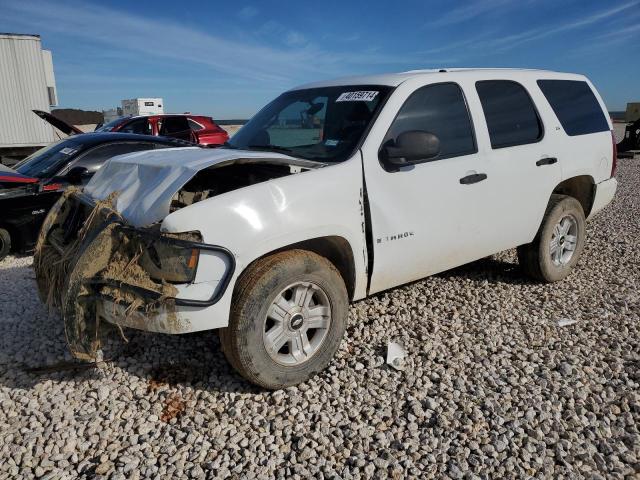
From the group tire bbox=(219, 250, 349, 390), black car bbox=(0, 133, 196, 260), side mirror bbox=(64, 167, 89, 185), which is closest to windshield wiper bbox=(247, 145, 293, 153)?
tire bbox=(219, 250, 349, 390)

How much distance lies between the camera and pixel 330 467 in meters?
2.47

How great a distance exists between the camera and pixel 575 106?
15.9ft

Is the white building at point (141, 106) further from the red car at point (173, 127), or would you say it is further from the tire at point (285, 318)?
the tire at point (285, 318)

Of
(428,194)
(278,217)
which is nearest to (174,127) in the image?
(428,194)

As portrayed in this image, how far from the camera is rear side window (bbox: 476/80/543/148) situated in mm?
4059

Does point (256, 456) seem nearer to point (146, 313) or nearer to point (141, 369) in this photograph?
point (146, 313)

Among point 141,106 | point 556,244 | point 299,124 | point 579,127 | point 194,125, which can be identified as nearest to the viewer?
point 299,124

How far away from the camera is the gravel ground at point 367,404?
252 centimetres

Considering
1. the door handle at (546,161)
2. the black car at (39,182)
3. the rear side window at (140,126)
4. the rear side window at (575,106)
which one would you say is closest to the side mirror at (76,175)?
the black car at (39,182)

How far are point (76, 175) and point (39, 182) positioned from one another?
1.72 feet

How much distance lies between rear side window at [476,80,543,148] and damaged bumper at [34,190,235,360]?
8.69 ft

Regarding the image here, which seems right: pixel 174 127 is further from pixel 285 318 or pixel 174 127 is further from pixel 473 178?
pixel 285 318

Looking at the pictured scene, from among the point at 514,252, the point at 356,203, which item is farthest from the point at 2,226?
the point at 514,252

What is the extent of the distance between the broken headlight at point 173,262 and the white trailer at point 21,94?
502 inches
